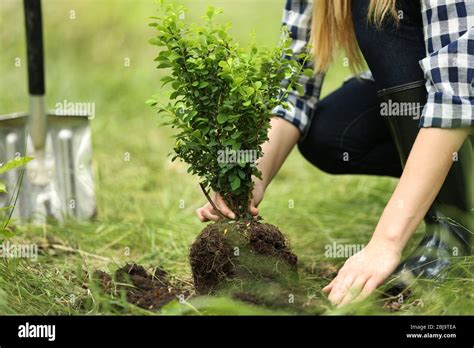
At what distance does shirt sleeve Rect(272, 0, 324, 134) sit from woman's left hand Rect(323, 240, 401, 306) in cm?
57

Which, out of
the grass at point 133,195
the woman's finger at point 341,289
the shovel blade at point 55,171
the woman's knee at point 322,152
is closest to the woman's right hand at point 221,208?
the grass at point 133,195

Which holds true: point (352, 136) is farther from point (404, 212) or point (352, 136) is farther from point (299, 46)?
point (404, 212)

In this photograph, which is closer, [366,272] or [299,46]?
[366,272]

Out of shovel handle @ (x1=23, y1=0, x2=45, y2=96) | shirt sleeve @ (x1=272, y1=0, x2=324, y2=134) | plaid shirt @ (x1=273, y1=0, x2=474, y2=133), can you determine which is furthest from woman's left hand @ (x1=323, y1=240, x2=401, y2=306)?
shovel handle @ (x1=23, y1=0, x2=45, y2=96)

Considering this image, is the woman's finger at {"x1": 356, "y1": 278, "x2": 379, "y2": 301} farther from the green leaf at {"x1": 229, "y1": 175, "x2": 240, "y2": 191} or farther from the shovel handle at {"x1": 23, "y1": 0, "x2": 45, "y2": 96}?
the shovel handle at {"x1": 23, "y1": 0, "x2": 45, "y2": 96}

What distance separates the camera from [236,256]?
67.0 inches

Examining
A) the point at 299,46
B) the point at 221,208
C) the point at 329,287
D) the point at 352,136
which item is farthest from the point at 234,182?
the point at 352,136

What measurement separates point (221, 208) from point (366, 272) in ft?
1.27

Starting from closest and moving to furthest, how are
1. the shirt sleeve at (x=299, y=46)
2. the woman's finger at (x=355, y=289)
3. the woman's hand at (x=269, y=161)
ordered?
the woman's finger at (x=355, y=289) < the woman's hand at (x=269, y=161) < the shirt sleeve at (x=299, y=46)

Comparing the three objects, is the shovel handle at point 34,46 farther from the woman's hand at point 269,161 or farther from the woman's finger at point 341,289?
the woman's finger at point 341,289

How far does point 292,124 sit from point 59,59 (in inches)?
102

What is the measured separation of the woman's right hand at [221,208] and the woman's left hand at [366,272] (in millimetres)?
291

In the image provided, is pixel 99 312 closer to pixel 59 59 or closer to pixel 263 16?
pixel 59 59

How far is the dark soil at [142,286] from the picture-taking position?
166 centimetres
